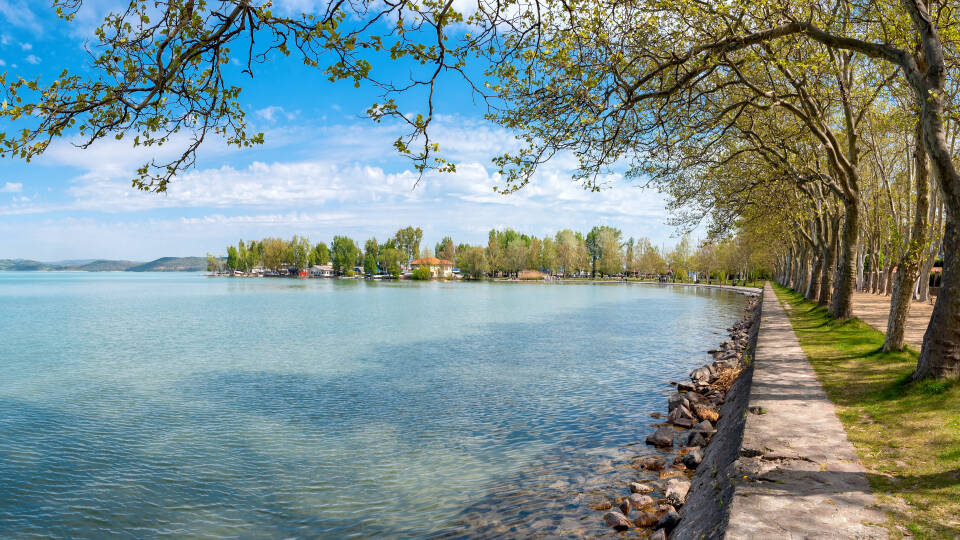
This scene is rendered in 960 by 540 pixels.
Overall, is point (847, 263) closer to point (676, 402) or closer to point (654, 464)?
point (676, 402)

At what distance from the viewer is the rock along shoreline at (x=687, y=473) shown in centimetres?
775

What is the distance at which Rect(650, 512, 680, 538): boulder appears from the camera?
8375 millimetres

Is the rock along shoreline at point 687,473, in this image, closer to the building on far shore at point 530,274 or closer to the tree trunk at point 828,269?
the tree trunk at point 828,269

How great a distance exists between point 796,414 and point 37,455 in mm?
17292

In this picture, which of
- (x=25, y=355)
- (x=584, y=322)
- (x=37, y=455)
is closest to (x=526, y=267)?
(x=584, y=322)

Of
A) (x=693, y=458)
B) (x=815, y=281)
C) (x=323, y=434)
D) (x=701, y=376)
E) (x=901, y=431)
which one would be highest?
(x=815, y=281)

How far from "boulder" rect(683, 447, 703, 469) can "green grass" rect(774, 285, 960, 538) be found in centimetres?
282

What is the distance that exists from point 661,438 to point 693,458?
1882mm

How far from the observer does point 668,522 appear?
8.47 metres

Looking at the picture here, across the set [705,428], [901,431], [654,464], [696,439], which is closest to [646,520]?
[654,464]

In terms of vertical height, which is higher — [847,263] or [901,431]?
[847,263]

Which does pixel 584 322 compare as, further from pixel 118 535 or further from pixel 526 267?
pixel 526 267

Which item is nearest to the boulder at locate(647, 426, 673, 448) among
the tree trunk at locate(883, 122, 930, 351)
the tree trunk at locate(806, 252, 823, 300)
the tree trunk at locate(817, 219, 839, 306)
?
the tree trunk at locate(883, 122, 930, 351)

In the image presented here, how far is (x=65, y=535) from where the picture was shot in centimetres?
975
